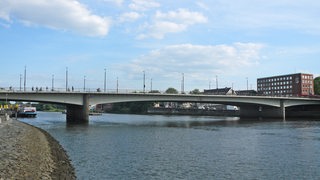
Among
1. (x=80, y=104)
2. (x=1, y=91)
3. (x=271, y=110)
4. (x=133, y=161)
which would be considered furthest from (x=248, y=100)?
(x=133, y=161)

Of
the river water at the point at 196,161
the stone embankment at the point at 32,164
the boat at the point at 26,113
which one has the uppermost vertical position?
the boat at the point at 26,113

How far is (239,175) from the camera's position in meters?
22.9

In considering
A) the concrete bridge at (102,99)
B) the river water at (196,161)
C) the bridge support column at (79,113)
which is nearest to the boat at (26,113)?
the concrete bridge at (102,99)

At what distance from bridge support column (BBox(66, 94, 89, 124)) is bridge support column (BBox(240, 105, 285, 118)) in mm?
59031

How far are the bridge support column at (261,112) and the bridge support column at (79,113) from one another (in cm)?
5903

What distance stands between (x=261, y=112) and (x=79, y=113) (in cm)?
6210

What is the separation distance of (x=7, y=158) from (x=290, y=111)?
121869 mm

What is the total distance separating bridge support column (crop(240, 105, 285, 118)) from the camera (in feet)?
371

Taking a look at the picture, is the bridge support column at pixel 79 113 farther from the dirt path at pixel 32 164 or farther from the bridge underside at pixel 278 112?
the bridge underside at pixel 278 112

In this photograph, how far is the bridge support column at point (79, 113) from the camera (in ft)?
260

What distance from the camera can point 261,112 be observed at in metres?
121

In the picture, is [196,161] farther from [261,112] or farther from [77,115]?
[261,112]

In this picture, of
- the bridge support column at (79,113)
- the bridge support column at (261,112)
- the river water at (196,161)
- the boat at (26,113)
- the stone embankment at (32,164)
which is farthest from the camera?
the boat at (26,113)

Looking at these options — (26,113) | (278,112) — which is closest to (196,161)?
(278,112)
